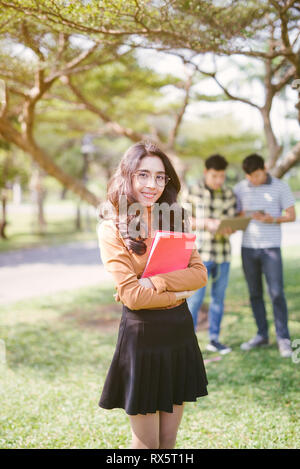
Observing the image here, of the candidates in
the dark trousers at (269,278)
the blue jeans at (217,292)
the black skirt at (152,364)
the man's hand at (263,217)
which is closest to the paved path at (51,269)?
the blue jeans at (217,292)

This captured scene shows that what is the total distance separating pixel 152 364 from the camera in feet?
6.73

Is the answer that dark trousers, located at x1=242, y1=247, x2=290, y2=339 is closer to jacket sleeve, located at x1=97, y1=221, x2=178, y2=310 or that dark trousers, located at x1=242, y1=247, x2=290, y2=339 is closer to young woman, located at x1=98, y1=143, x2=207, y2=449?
young woman, located at x1=98, y1=143, x2=207, y2=449

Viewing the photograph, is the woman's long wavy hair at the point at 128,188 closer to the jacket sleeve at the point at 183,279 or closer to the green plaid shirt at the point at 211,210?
the jacket sleeve at the point at 183,279

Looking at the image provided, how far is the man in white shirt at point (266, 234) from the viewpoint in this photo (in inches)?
175

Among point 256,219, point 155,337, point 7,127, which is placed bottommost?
point 155,337

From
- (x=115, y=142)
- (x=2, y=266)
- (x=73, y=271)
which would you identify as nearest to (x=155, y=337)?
(x=73, y=271)

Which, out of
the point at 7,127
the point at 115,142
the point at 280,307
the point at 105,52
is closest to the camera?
the point at 280,307

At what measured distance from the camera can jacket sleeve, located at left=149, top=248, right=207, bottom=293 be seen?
2.03m

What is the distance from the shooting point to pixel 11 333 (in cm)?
582

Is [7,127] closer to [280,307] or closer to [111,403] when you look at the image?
[280,307]

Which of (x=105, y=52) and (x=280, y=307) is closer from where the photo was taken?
(x=280, y=307)

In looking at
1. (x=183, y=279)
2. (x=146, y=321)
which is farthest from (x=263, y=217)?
(x=146, y=321)

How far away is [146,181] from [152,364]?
848 mm

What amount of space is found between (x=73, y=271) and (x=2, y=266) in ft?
7.36
